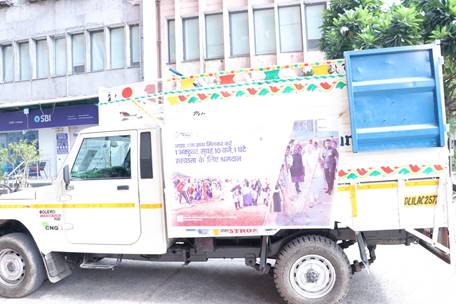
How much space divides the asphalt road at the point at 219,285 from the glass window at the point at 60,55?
52.4 ft

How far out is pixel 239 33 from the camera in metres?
18.2

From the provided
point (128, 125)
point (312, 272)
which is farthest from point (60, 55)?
point (312, 272)

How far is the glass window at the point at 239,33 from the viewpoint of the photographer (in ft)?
59.3

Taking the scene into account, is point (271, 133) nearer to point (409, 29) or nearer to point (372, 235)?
point (372, 235)

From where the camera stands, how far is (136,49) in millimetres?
19359

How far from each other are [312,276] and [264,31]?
14.5 meters

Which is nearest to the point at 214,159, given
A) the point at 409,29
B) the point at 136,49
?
the point at 409,29

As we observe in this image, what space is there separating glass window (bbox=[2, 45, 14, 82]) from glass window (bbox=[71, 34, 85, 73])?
3.64m

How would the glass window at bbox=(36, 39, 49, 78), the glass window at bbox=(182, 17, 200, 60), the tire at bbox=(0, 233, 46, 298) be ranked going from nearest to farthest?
the tire at bbox=(0, 233, 46, 298)
the glass window at bbox=(182, 17, 200, 60)
the glass window at bbox=(36, 39, 49, 78)

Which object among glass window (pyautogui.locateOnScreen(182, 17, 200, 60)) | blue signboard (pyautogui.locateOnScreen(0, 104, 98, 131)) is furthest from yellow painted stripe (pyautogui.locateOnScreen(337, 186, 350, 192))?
blue signboard (pyautogui.locateOnScreen(0, 104, 98, 131))

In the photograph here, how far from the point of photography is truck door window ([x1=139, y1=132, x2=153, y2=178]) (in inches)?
209

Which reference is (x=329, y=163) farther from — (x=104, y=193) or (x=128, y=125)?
(x=104, y=193)

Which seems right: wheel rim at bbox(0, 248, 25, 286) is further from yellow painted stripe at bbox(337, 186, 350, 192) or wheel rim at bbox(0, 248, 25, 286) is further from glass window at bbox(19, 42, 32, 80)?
glass window at bbox(19, 42, 32, 80)

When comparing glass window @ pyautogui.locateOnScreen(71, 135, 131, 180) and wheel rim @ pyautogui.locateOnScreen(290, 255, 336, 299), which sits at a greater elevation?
glass window @ pyautogui.locateOnScreen(71, 135, 131, 180)
